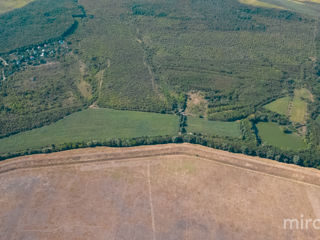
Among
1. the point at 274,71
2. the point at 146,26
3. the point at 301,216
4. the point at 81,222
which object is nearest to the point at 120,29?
the point at 146,26

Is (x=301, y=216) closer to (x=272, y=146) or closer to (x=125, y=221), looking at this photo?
(x=272, y=146)

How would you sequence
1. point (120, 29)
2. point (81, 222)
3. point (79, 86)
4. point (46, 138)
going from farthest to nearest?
point (120, 29) → point (79, 86) → point (46, 138) → point (81, 222)

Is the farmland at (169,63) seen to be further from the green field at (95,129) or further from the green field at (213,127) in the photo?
the green field at (95,129)

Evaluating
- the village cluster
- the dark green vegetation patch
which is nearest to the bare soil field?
the village cluster

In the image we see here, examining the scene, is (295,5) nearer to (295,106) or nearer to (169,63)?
(295,106)

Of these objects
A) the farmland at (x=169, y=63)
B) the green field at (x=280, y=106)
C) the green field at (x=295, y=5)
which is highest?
the green field at (x=295, y=5)

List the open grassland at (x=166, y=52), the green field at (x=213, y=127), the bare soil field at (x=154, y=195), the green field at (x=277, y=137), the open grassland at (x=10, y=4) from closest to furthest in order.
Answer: the bare soil field at (x=154, y=195)
the green field at (x=277, y=137)
the green field at (x=213, y=127)
the open grassland at (x=166, y=52)
the open grassland at (x=10, y=4)

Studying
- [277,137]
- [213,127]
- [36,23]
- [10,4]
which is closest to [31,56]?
[36,23]

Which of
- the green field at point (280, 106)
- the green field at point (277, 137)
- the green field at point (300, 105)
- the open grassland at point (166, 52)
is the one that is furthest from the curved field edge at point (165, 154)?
the green field at point (280, 106)
